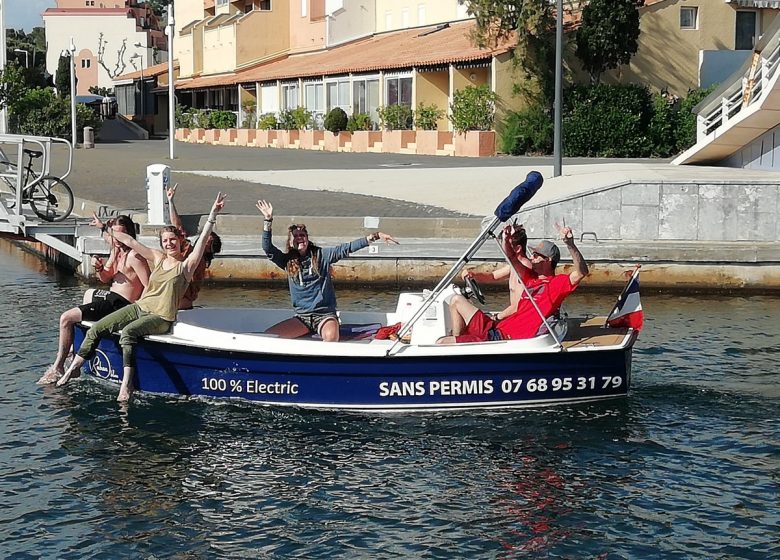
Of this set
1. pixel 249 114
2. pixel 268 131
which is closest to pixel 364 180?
pixel 268 131

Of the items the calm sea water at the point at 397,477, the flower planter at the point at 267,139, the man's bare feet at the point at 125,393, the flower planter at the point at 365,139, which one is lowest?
the calm sea water at the point at 397,477

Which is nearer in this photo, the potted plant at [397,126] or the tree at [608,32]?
the tree at [608,32]

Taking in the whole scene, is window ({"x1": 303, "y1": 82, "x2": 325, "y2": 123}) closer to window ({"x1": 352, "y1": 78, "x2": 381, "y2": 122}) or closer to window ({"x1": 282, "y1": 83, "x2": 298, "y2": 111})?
window ({"x1": 282, "y1": 83, "x2": 298, "y2": 111})

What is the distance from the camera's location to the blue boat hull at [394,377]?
1067 cm

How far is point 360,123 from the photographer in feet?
149

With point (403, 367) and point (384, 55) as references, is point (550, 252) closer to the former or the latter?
point (403, 367)

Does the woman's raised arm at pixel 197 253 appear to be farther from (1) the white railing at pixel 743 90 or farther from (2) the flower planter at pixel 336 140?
(2) the flower planter at pixel 336 140

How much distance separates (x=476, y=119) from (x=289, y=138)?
14.9 m

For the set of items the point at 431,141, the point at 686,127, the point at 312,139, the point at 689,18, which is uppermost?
the point at 689,18

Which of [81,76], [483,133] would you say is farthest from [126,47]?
[483,133]

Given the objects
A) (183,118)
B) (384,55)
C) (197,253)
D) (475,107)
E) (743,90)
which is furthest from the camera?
(183,118)

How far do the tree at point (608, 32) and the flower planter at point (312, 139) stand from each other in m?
14.1

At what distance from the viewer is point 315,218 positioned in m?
19.6

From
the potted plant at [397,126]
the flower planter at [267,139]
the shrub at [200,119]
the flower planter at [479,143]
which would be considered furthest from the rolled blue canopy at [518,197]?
Answer: the shrub at [200,119]
